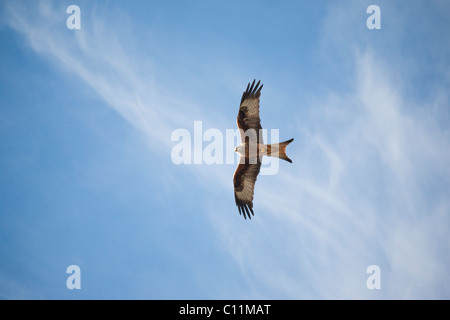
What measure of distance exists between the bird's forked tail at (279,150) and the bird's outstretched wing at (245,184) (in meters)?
1.00

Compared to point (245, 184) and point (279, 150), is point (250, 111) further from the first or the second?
point (245, 184)

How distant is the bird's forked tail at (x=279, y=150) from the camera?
10023 millimetres

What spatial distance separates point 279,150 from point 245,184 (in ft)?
6.73

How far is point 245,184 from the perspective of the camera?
37.6 ft

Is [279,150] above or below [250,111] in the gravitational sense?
below

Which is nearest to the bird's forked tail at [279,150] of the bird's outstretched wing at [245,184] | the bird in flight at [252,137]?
the bird in flight at [252,137]

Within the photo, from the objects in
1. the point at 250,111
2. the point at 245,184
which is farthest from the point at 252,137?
the point at 245,184

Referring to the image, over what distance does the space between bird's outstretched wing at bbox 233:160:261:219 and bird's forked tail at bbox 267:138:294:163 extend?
1.00 meters

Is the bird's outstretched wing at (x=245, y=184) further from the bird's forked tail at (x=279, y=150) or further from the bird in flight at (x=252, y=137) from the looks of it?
the bird's forked tail at (x=279, y=150)
